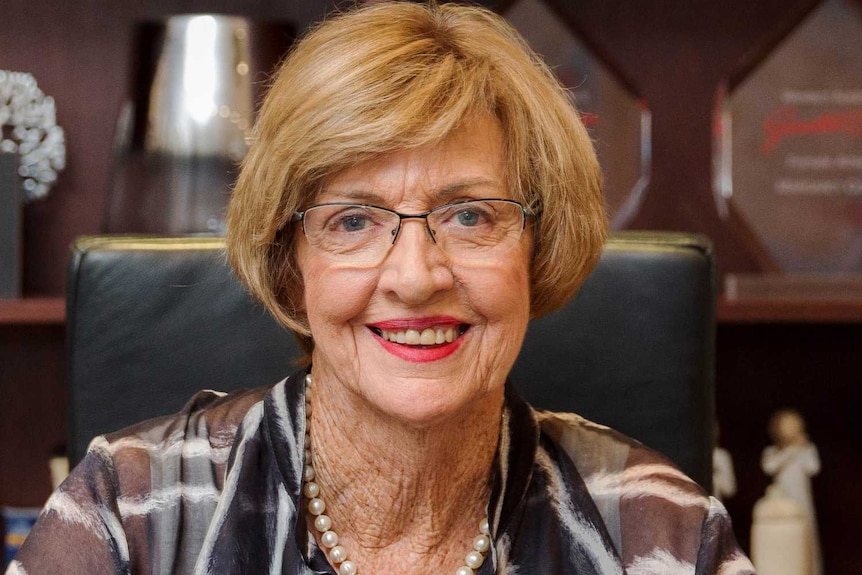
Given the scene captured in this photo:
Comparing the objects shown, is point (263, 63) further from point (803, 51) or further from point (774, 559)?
point (774, 559)

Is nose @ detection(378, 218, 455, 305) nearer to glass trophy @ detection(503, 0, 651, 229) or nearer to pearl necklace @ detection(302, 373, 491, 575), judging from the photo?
pearl necklace @ detection(302, 373, 491, 575)

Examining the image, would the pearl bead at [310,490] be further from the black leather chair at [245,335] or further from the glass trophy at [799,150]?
the glass trophy at [799,150]

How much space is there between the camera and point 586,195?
1216 mm

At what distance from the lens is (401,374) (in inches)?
44.0

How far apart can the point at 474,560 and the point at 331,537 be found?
0.16 meters

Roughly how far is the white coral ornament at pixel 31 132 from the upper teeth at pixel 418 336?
1093 millimetres

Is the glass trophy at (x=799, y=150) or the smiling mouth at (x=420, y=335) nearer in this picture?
the smiling mouth at (x=420, y=335)

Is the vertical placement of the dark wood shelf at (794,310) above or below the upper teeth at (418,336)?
below

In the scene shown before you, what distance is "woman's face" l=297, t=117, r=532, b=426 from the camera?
110 cm

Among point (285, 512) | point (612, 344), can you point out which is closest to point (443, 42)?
point (612, 344)

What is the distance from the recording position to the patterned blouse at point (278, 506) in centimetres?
115

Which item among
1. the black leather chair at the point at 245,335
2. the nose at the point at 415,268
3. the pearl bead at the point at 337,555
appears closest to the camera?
the nose at the point at 415,268

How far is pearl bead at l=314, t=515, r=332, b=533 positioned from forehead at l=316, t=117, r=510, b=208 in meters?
0.36

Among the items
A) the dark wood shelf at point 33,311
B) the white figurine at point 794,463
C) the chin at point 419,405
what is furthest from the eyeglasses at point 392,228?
the white figurine at point 794,463
